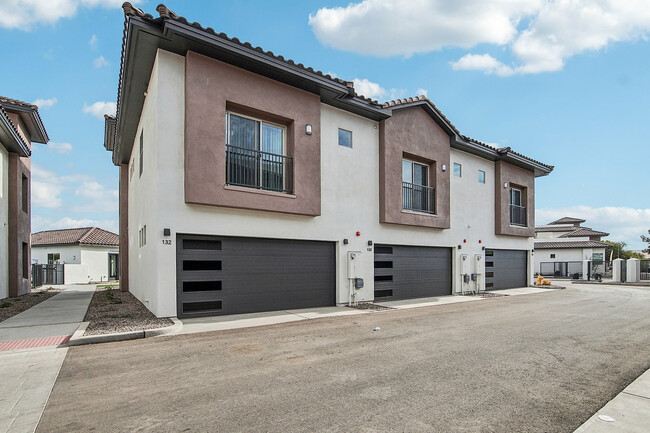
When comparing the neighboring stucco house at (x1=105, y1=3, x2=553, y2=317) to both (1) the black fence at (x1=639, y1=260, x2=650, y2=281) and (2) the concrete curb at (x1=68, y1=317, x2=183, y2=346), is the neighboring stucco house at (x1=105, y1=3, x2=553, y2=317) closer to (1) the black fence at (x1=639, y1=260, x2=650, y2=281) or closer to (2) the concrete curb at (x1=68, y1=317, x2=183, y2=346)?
(2) the concrete curb at (x1=68, y1=317, x2=183, y2=346)

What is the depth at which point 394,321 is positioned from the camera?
30.9 feet

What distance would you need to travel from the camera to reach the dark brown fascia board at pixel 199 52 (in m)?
8.56

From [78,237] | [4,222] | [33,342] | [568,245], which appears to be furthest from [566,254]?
[78,237]

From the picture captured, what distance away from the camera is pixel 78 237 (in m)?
32.1

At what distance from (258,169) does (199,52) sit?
327 cm

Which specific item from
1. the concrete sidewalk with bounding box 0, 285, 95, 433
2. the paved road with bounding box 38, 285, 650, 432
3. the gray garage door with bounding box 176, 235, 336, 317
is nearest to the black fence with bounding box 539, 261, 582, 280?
the gray garage door with bounding box 176, 235, 336, 317

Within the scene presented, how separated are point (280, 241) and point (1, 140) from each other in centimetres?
1184

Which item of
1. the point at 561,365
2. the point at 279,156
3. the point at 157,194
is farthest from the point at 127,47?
the point at 561,365

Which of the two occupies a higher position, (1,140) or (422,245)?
(1,140)

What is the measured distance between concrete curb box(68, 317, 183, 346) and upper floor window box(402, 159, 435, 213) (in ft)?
31.4

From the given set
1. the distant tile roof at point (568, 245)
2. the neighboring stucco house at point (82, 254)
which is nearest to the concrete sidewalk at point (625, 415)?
the neighboring stucco house at point (82, 254)

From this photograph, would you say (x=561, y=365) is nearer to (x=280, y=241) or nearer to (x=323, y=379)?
(x=323, y=379)

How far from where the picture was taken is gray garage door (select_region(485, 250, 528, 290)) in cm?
1902

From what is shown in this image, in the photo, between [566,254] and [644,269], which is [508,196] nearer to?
[644,269]
